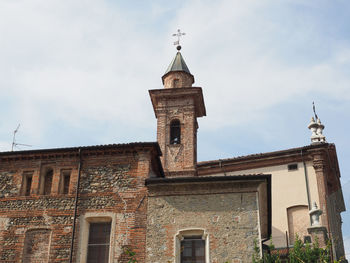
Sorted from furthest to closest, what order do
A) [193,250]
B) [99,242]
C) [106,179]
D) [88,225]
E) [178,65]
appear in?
[178,65] → [106,179] → [88,225] → [99,242] → [193,250]

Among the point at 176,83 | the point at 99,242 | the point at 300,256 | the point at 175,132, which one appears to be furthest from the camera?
the point at 176,83

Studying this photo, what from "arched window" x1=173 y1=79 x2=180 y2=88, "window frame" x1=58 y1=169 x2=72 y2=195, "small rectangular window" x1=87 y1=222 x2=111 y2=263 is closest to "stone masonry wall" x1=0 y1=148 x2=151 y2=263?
"window frame" x1=58 y1=169 x2=72 y2=195

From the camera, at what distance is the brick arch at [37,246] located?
631 inches

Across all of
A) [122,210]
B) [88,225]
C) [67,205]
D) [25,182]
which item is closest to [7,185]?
[25,182]

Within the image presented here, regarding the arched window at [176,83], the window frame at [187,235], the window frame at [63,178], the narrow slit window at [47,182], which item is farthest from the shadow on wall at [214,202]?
the arched window at [176,83]

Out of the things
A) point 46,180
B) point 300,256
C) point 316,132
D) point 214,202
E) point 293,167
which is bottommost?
point 300,256

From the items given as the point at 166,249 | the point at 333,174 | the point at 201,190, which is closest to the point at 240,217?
the point at 201,190

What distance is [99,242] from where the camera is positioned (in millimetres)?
16109

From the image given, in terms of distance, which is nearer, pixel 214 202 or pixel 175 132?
pixel 214 202

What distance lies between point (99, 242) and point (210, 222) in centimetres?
394

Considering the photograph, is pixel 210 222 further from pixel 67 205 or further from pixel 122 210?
pixel 67 205

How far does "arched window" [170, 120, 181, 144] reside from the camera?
28.4 metres

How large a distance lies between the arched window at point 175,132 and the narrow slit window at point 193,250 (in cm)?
1305

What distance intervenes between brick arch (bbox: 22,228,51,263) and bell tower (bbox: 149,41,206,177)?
1127cm
